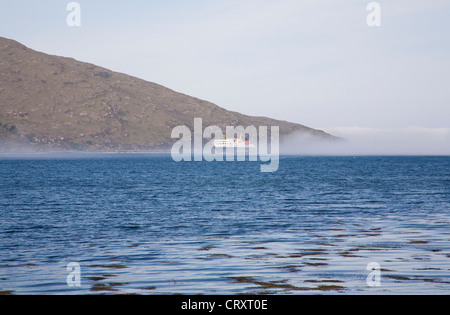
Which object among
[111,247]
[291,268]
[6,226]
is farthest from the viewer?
[6,226]

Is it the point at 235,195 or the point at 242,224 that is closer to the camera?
the point at 242,224

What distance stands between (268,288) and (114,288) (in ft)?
16.3

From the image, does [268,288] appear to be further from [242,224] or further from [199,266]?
[242,224]

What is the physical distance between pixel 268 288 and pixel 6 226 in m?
23.4

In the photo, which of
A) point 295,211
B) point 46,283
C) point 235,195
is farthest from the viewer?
point 235,195

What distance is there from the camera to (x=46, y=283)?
18750 millimetres
